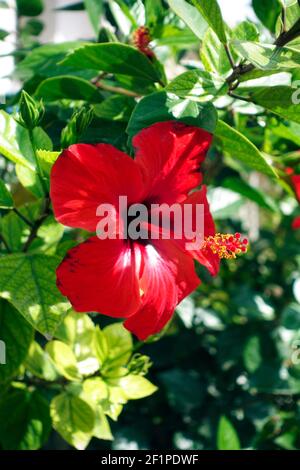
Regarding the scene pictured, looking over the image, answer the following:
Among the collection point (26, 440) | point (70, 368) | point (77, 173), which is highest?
point (77, 173)

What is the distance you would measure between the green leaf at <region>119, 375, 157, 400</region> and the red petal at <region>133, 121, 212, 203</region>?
0.96ft

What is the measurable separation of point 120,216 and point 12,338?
0.84ft

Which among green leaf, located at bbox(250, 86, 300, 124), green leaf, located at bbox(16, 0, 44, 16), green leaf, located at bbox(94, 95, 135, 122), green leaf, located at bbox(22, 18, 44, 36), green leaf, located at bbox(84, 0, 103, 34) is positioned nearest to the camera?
green leaf, located at bbox(250, 86, 300, 124)

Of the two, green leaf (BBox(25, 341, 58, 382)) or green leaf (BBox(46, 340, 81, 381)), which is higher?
green leaf (BBox(46, 340, 81, 381))

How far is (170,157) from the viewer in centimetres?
74

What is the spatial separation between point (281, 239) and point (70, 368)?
1219mm

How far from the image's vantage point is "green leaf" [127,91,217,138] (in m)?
0.72

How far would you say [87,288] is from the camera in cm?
67

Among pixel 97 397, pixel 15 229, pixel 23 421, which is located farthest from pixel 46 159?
pixel 23 421

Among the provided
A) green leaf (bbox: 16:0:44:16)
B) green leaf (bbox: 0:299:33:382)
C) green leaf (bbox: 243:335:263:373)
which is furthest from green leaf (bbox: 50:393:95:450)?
green leaf (bbox: 16:0:44:16)

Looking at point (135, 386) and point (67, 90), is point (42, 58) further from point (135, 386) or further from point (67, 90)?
point (135, 386)

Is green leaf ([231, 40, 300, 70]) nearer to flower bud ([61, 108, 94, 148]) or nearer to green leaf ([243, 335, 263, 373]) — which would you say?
flower bud ([61, 108, 94, 148])

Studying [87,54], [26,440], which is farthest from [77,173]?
[26,440]

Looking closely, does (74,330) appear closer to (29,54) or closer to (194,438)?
(29,54)
